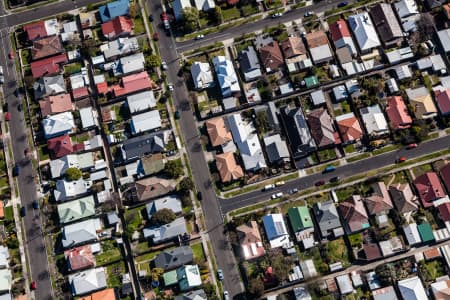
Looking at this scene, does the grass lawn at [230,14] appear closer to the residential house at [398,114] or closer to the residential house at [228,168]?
the residential house at [228,168]

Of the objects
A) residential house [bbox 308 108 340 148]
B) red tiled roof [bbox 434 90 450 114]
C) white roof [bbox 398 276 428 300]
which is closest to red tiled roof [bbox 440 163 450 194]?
red tiled roof [bbox 434 90 450 114]

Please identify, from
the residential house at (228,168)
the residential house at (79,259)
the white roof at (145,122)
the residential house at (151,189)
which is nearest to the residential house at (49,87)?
the white roof at (145,122)

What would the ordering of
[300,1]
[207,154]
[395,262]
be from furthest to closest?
1. [300,1]
2. [207,154]
3. [395,262]

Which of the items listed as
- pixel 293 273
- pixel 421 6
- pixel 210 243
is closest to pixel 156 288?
pixel 210 243

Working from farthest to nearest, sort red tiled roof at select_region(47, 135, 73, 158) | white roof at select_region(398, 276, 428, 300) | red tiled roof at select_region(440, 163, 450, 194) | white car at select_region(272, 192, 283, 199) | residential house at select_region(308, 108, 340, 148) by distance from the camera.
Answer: red tiled roof at select_region(47, 135, 73, 158) < residential house at select_region(308, 108, 340, 148) < white car at select_region(272, 192, 283, 199) < red tiled roof at select_region(440, 163, 450, 194) < white roof at select_region(398, 276, 428, 300)

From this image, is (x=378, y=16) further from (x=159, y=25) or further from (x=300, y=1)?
(x=159, y=25)

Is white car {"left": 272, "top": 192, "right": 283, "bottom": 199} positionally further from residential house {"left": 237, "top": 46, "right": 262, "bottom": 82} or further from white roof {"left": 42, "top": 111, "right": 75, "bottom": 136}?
white roof {"left": 42, "top": 111, "right": 75, "bottom": 136}
